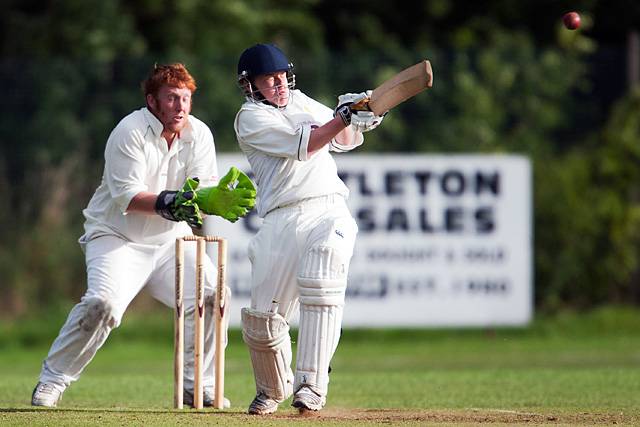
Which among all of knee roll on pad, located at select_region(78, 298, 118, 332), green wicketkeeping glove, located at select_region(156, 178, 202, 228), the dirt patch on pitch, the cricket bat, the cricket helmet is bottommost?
the dirt patch on pitch

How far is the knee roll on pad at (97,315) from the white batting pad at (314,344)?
3.69 ft

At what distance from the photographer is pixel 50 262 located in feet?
45.1

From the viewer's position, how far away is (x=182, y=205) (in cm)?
666

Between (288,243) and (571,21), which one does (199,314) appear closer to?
(288,243)

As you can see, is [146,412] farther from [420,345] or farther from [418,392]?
[420,345]

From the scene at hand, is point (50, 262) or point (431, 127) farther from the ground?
point (431, 127)

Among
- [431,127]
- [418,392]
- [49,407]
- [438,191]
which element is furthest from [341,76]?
[49,407]

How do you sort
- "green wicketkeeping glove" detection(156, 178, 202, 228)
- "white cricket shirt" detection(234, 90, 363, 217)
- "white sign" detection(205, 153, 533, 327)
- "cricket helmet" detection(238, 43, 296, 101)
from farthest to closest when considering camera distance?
1. "white sign" detection(205, 153, 533, 327)
2. "green wicketkeeping glove" detection(156, 178, 202, 228)
3. "cricket helmet" detection(238, 43, 296, 101)
4. "white cricket shirt" detection(234, 90, 363, 217)

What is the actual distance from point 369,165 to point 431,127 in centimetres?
177

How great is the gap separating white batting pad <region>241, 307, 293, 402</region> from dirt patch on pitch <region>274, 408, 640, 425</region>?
14 cm

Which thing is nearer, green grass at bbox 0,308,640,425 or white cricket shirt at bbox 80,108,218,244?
green grass at bbox 0,308,640,425

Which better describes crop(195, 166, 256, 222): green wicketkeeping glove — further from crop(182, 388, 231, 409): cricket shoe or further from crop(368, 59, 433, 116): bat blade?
crop(182, 388, 231, 409): cricket shoe

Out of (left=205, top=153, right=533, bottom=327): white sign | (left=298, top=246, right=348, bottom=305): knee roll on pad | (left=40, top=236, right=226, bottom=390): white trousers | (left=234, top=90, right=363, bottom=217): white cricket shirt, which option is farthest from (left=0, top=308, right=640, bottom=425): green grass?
(left=234, top=90, right=363, bottom=217): white cricket shirt

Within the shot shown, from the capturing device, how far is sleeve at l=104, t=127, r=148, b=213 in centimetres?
691
